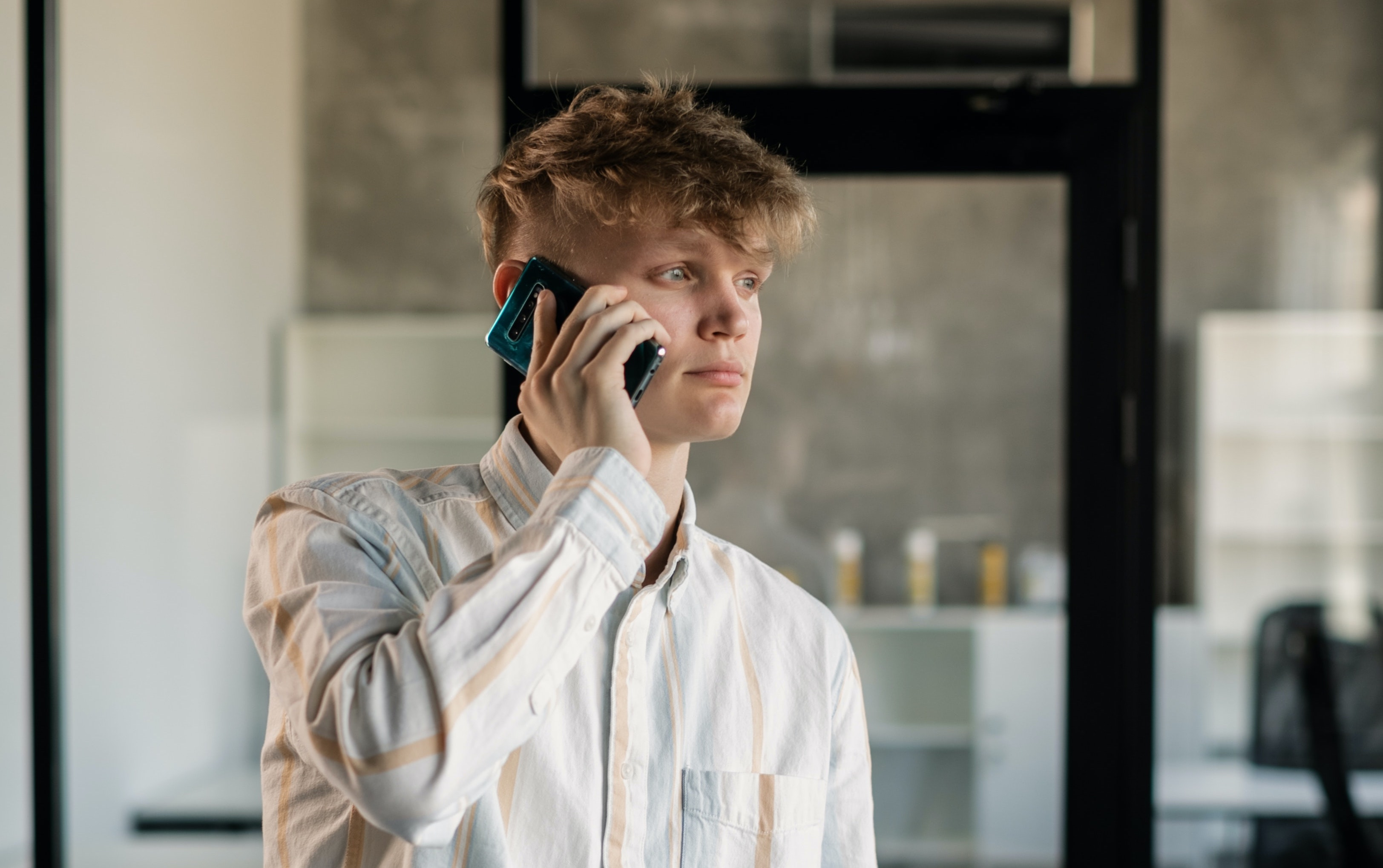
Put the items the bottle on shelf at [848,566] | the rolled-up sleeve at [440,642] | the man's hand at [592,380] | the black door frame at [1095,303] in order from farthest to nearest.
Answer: the bottle on shelf at [848,566]
the black door frame at [1095,303]
the man's hand at [592,380]
the rolled-up sleeve at [440,642]

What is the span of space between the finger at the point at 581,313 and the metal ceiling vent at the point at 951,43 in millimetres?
1198

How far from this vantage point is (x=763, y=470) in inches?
78.0

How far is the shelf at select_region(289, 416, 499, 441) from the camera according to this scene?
231 cm

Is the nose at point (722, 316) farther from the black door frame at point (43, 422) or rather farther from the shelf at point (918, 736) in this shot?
the black door frame at point (43, 422)

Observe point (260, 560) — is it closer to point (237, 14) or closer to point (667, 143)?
point (667, 143)

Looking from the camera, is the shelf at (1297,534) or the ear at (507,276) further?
the shelf at (1297,534)

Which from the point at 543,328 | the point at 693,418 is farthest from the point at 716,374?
the point at 543,328

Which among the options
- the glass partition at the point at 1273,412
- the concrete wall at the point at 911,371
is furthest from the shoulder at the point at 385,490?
the glass partition at the point at 1273,412

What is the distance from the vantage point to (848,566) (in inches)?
83.4

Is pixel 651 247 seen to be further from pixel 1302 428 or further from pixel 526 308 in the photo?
pixel 1302 428

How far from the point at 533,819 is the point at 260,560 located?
11.7 inches

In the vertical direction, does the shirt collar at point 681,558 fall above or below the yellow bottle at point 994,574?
above

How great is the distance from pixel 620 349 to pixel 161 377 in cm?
179

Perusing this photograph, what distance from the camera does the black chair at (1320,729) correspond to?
2092 mm
